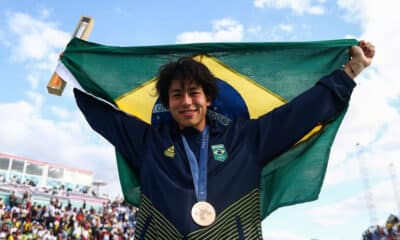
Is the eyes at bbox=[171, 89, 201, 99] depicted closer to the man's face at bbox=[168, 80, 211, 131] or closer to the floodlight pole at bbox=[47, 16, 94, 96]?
the man's face at bbox=[168, 80, 211, 131]

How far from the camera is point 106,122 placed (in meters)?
3.07

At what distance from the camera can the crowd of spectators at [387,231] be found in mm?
21984

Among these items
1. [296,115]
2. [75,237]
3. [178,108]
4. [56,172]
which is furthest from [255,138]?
[56,172]

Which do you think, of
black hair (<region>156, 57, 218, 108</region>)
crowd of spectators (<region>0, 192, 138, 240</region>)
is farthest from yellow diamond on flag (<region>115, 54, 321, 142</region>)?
crowd of spectators (<region>0, 192, 138, 240</region>)

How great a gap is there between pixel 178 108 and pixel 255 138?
56 centimetres

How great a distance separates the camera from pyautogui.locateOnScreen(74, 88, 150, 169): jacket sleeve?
2.90 meters

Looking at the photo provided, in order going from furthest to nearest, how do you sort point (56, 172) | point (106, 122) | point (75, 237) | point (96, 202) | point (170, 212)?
point (56, 172) → point (96, 202) → point (75, 237) → point (106, 122) → point (170, 212)

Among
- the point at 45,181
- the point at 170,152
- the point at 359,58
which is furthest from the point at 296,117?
the point at 45,181

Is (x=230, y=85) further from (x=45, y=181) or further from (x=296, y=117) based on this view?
(x=45, y=181)

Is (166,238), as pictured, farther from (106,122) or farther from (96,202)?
(96,202)

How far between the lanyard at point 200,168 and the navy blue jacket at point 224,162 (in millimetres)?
34

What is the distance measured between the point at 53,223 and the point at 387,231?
1933 cm

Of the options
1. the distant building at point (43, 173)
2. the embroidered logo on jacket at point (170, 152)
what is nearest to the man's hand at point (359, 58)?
the embroidered logo on jacket at point (170, 152)

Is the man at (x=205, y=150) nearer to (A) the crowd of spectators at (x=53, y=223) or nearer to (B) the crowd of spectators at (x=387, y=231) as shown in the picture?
(A) the crowd of spectators at (x=53, y=223)
